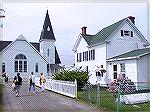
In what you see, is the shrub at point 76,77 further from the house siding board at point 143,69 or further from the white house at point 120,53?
the house siding board at point 143,69

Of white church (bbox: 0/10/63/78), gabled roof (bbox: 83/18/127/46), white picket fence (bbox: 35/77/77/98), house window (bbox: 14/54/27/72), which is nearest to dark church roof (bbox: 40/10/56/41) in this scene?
white church (bbox: 0/10/63/78)

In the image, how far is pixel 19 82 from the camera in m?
19.1

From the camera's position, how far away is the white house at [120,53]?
84.3 ft

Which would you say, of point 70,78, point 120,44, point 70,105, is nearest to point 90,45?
point 120,44

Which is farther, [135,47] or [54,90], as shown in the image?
[135,47]

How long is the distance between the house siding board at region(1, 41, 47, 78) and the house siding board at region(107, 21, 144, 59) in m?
18.0

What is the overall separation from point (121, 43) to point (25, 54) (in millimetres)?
19524

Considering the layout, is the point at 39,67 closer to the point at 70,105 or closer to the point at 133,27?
the point at 133,27

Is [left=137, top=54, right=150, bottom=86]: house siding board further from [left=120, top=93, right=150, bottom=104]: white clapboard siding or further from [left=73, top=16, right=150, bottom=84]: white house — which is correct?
[left=120, top=93, right=150, bottom=104]: white clapboard siding

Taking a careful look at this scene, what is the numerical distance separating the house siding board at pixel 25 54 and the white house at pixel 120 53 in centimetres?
1169

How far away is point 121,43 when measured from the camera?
32.1 m

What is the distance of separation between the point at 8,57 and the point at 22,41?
10.9ft

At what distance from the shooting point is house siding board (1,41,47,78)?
149 feet

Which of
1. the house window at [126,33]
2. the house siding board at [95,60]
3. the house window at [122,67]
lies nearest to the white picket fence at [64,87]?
the house window at [122,67]
